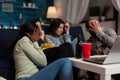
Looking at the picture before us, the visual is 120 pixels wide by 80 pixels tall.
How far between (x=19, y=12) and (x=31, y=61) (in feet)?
13.5

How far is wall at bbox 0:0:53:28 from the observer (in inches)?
233

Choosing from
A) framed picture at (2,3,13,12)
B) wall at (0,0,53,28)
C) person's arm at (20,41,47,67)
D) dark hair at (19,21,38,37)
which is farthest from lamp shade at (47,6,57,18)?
person's arm at (20,41,47,67)

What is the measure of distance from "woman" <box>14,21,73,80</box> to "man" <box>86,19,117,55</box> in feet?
1.91

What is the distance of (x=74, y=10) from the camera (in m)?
5.45

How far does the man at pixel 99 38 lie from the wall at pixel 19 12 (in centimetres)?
371

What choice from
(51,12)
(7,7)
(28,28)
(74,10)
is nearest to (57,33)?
(28,28)

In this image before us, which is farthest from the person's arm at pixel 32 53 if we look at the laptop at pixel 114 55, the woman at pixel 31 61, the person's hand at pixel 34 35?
the laptop at pixel 114 55

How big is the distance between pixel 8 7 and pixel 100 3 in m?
2.39

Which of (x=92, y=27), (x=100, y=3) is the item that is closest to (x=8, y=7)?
(x=100, y=3)

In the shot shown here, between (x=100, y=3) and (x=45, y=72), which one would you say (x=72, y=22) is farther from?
(x=45, y=72)

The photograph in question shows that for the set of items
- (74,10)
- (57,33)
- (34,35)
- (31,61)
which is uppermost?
(74,10)

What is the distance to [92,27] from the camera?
7.95ft

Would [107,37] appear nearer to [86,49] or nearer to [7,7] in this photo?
[86,49]

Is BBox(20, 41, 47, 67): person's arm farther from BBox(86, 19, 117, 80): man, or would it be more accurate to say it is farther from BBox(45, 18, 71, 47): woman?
BBox(45, 18, 71, 47): woman
